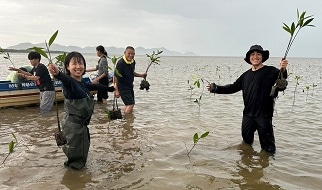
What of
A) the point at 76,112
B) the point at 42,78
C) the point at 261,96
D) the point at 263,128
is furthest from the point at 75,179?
the point at 42,78

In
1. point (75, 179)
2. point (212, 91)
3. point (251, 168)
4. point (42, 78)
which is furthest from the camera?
point (42, 78)

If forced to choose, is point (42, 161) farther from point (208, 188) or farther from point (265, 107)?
point (265, 107)

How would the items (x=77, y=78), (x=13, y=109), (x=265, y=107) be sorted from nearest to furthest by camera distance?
(x=77, y=78) < (x=265, y=107) < (x=13, y=109)

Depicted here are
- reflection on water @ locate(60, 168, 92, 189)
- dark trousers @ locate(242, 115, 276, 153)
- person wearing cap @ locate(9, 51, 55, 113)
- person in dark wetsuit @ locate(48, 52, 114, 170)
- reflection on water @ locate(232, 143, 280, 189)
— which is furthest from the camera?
person wearing cap @ locate(9, 51, 55, 113)

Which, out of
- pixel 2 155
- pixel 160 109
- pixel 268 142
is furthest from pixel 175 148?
pixel 160 109

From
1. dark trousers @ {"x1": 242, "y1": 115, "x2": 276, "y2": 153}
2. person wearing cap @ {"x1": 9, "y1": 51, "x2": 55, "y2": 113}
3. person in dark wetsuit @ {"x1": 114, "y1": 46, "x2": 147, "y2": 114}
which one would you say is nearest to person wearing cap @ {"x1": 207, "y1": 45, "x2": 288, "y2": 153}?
dark trousers @ {"x1": 242, "y1": 115, "x2": 276, "y2": 153}

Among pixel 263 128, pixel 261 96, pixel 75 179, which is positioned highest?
pixel 261 96

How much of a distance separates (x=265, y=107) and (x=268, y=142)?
0.60 meters

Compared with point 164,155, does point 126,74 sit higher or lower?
higher

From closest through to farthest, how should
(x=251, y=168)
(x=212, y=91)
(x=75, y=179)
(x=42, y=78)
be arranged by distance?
(x=75, y=179) < (x=251, y=168) < (x=212, y=91) < (x=42, y=78)

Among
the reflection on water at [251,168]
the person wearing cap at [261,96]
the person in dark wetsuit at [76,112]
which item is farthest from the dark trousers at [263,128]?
the person in dark wetsuit at [76,112]

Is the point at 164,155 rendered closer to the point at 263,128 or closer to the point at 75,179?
the point at 75,179

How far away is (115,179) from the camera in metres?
4.17

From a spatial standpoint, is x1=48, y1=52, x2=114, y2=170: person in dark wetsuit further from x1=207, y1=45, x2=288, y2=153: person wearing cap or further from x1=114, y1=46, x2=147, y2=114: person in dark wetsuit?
x1=114, y1=46, x2=147, y2=114: person in dark wetsuit
